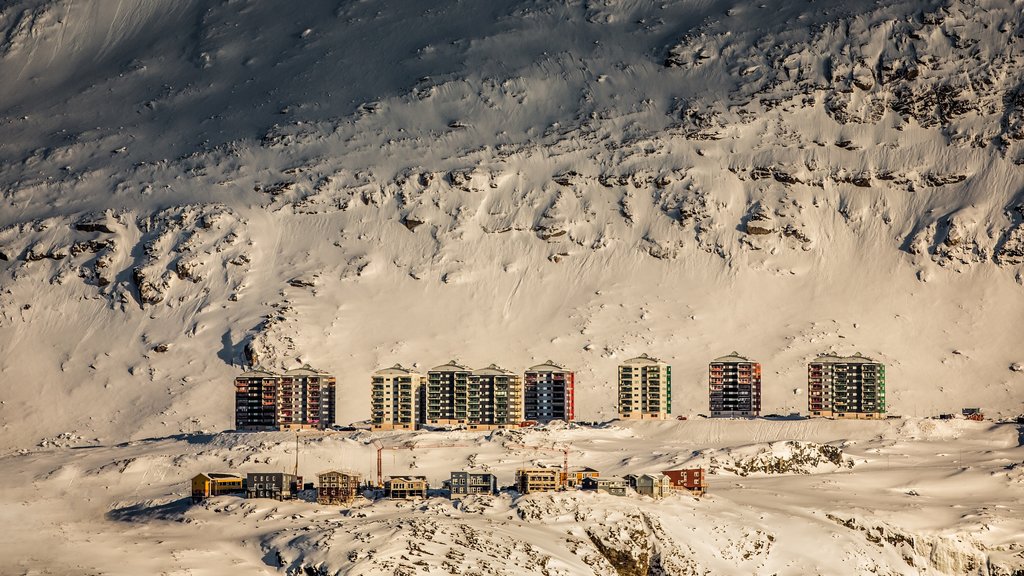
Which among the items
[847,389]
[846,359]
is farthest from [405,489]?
[846,359]

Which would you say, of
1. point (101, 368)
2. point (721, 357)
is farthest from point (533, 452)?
point (101, 368)

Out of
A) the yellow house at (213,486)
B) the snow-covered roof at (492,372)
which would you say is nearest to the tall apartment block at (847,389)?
the snow-covered roof at (492,372)

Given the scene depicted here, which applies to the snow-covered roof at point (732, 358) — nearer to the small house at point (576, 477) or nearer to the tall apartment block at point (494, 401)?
the tall apartment block at point (494, 401)

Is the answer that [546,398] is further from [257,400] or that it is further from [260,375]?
[257,400]

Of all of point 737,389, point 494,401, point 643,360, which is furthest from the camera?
point 643,360

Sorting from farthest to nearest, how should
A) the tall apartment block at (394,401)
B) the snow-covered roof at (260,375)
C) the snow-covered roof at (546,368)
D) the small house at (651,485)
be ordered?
the snow-covered roof at (546,368) < the snow-covered roof at (260,375) < the tall apartment block at (394,401) < the small house at (651,485)

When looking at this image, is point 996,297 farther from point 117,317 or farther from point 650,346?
point 117,317
